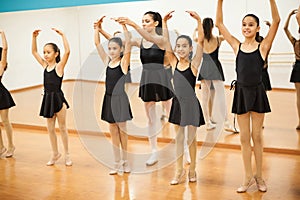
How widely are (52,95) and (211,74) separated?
5.49 feet

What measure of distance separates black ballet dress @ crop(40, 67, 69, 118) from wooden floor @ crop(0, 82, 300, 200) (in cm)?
54

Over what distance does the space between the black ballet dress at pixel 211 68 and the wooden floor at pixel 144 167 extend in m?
0.29

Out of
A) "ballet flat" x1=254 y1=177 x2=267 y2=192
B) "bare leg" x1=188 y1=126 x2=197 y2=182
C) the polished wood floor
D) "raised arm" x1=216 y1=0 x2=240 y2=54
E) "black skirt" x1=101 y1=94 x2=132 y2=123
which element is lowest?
the polished wood floor

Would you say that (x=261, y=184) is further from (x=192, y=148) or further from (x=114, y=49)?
(x=114, y=49)

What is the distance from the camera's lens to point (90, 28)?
5.04 m

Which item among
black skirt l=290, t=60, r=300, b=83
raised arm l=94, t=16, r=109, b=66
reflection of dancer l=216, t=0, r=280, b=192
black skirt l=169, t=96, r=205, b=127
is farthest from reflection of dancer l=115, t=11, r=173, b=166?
black skirt l=290, t=60, r=300, b=83

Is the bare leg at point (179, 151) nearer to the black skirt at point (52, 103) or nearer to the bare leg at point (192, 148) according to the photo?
the bare leg at point (192, 148)

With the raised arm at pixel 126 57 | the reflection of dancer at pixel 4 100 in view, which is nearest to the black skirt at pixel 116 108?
the raised arm at pixel 126 57

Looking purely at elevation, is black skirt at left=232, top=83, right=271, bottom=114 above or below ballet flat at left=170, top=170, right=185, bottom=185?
above

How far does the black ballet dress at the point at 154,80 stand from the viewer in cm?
375

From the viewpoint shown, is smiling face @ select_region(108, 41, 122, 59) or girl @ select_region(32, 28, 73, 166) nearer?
smiling face @ select_region(108, 41, 122, 59)

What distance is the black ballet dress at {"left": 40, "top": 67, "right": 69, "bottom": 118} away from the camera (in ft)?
12.6

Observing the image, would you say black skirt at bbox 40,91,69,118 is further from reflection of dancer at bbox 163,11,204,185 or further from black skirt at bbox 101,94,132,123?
reflection of dancer at bbox 163,11,204,185

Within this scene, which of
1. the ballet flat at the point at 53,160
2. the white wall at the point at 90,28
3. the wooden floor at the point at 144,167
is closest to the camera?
the wooden floor at the point at 144,167
